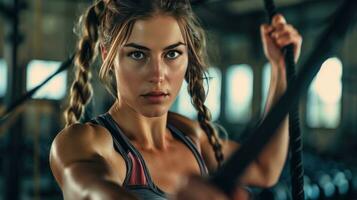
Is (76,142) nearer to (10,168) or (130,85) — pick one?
(130,85)

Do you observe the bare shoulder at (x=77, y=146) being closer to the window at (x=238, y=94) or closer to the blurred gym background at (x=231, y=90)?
the blurred gym background at (x=231, y=90)

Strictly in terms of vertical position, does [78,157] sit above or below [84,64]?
below

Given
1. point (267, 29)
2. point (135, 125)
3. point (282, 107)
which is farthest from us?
point (267, 29)

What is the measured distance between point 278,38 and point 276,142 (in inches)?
8.1

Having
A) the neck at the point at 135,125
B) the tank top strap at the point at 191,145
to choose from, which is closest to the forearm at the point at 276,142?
the tank top strap at the point at 191,145

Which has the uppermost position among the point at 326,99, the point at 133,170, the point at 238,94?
the point at 133,170

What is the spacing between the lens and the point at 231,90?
783 cm

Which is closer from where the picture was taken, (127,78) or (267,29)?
(127,78)

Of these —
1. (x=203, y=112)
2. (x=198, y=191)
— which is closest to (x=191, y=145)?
(x=203, y=112)

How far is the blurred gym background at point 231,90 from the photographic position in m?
1.88

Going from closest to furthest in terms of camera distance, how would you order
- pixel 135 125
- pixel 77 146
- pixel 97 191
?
pixel 97 191, pixel 77 146, pixel 135 125

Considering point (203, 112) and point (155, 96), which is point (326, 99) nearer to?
point (203, 112)

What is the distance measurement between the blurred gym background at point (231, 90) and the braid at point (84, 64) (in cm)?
5

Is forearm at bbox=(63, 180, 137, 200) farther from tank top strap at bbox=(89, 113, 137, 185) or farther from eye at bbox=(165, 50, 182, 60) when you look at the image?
eye at bbox=(165, 50, 182, 60)
